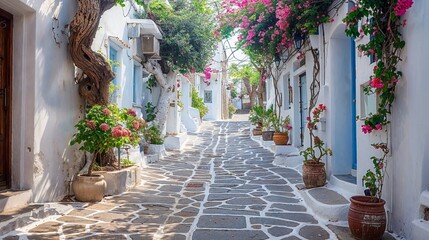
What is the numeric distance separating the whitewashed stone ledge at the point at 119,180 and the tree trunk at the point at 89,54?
1.27 meters

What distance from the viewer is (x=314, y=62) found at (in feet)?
25.6

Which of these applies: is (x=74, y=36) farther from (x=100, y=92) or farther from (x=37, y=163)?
(x=37, y=163)

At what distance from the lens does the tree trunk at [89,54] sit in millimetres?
6008

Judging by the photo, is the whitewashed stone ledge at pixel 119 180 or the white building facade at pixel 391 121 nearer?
the white building facade at pixel 391 121

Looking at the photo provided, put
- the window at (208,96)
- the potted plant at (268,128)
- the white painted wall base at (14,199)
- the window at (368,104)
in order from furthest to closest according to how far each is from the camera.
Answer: the window at (208,96) → the potted plant at (268,128) → the window at (368,104) → the white painted wall base at (14,199)

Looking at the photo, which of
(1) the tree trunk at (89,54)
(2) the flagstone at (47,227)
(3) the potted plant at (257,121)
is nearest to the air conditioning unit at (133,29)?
(1) the tree trunk at (89,54)

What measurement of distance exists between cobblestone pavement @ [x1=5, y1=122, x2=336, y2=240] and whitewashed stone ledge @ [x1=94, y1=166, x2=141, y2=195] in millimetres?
174

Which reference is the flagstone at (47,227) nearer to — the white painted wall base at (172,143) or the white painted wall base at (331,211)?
the white painted wall base at (331,211)

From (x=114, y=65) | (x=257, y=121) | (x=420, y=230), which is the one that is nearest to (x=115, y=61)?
(x=114, y=65)

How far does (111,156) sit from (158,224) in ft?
8.61

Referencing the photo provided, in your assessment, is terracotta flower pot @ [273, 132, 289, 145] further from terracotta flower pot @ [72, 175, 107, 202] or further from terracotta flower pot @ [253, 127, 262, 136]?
terracotta flower pot @ [72, 175, 107, 202]

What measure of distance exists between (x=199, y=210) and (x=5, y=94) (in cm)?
315

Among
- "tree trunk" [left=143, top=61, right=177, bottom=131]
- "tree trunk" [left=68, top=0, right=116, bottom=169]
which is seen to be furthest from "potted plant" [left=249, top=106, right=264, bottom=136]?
"tree trunk" [left=68, top=0, right=116, bottom=169]

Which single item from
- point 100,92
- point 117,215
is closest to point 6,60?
point 100,92
